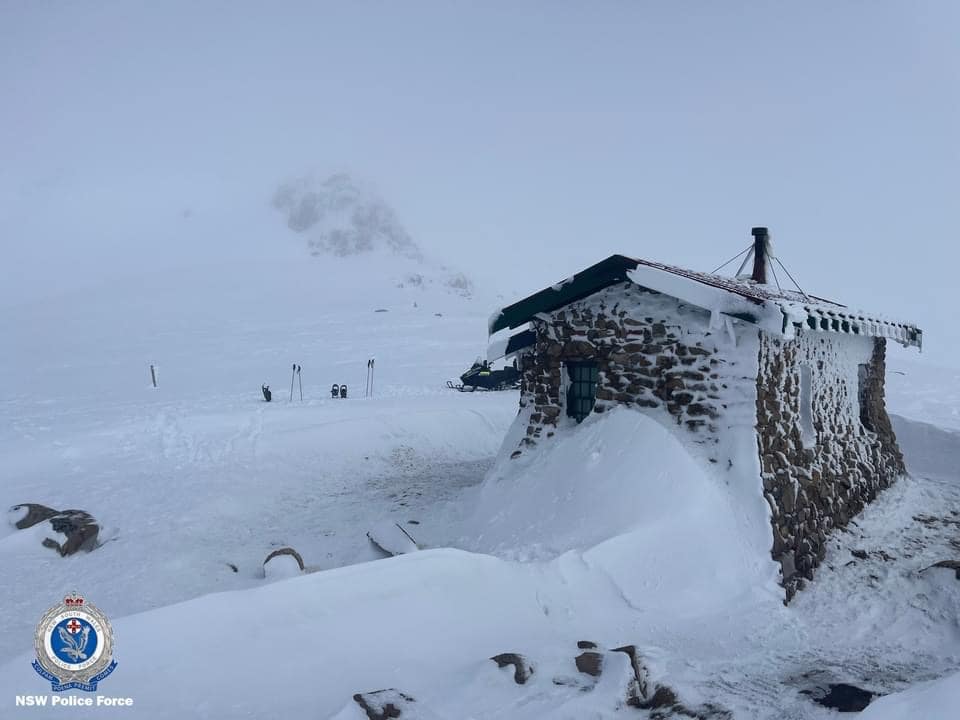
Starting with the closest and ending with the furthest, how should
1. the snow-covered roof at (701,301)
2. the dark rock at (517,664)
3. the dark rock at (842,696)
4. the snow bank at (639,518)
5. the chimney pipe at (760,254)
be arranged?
the dark rock at (842,696) → the dark rock at (517,664) → the snow bank at (639,518) → the snow-covered roof at (701,301) → the chimney pipe at (760,254)

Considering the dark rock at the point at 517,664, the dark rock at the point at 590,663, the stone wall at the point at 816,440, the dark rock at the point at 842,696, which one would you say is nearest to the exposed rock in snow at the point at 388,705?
the dark rock at the point at 517,664

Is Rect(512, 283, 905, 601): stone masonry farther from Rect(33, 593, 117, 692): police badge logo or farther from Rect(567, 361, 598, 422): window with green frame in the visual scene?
Rect(33, 593, 117, 692): police badge logo

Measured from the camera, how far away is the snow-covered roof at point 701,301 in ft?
24.6

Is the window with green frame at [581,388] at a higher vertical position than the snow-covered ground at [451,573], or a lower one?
higher

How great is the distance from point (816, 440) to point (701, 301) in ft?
11.6

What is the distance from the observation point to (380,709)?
392 cm

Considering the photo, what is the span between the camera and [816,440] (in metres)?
9.56

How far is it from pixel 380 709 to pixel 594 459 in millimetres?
4808

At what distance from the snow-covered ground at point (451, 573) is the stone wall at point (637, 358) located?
0.51 meters

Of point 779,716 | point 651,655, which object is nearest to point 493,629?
point 651,655

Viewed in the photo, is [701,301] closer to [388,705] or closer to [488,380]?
[388,705]

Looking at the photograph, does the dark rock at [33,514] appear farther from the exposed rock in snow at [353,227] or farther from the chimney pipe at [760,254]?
the exposed rock in snow at [353,227]

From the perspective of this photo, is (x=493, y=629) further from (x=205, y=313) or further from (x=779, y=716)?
(x=205, y=313)

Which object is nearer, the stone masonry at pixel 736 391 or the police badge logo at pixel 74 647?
the police badge logo at pixel 74 647
